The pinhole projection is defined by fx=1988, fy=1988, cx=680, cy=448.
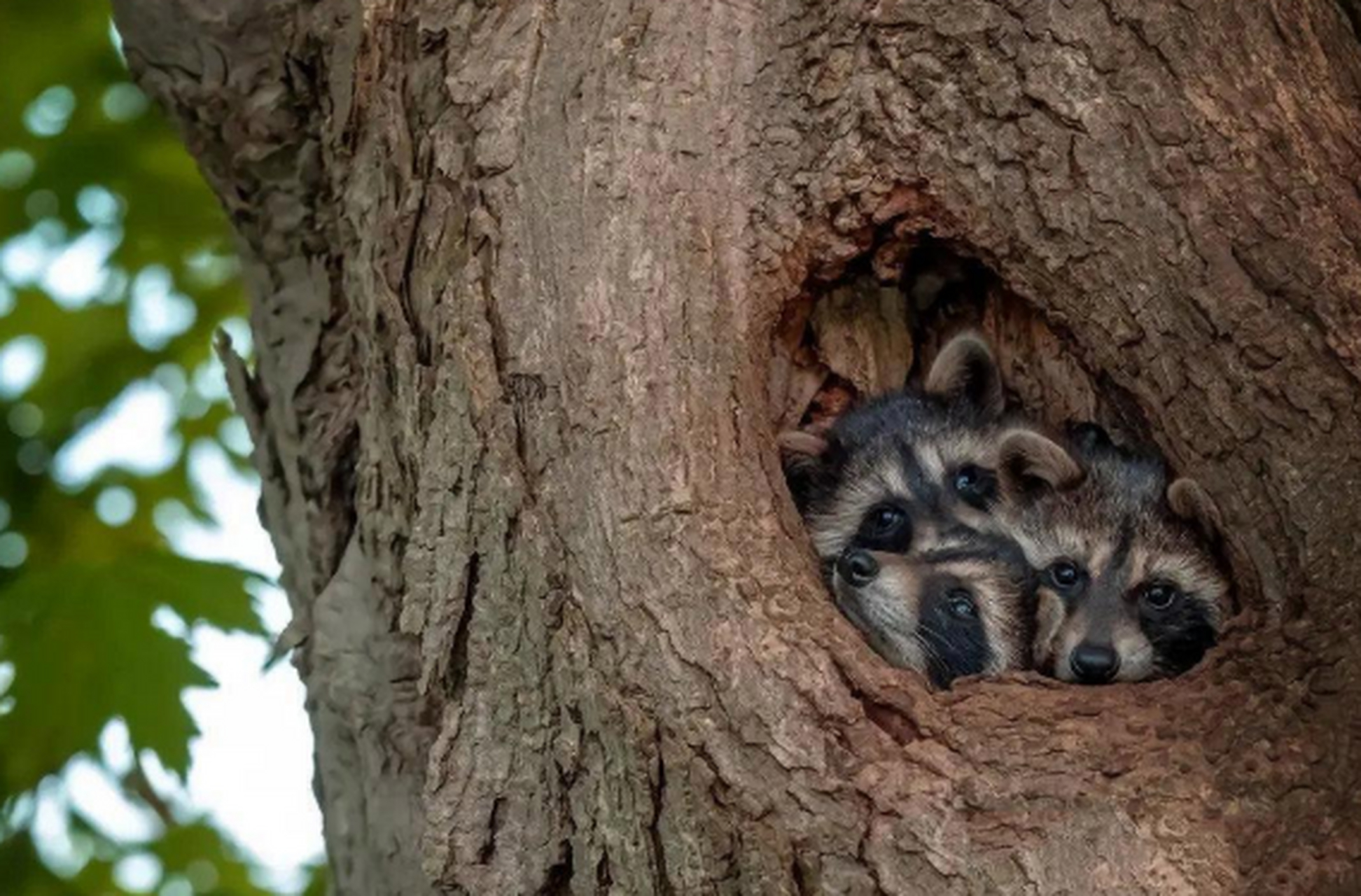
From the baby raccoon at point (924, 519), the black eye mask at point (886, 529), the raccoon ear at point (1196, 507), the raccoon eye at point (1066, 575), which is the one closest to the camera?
the raccoon ear at point (1196, 507)

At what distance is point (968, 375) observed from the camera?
4.67 m

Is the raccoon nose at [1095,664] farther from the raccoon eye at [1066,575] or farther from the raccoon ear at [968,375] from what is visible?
the raccoon ear at [968,375]

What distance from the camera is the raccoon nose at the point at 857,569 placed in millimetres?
4328

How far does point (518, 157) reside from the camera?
3.72m

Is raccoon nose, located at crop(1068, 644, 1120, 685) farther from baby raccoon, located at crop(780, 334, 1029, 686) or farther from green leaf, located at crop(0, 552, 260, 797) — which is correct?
green leaf, located at crop(0, 552, 260, 797)

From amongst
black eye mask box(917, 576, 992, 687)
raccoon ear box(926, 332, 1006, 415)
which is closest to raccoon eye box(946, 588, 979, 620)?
black eye mask box(917, 576, 992, 687)

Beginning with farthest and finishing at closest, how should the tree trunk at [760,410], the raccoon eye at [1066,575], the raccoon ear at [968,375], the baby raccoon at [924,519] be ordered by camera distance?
the raccoon eye at [1066,575] → the raccoon ear at [968,375] → the baby raccoon at [924,519] → the tree trunk at [760,410]

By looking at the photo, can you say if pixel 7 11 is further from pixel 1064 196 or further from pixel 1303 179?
pixel 1303 179

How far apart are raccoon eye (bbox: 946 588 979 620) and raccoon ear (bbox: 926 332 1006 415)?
0.49m

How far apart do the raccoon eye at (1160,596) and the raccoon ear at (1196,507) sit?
0.34 m

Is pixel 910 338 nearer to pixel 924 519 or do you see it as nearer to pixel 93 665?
pixel 924 519

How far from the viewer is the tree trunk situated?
327 cm

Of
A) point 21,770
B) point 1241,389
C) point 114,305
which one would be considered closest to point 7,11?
point 114,305

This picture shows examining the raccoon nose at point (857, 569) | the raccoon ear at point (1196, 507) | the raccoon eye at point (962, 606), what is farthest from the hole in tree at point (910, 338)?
the raccoon eye at point (962, 606)
